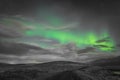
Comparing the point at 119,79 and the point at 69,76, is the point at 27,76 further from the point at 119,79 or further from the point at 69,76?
the point at 119,79

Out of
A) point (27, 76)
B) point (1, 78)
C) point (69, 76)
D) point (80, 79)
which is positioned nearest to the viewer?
point (80, 79)

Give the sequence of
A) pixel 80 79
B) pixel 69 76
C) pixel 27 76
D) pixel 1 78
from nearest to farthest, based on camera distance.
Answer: pixel 80 79 → pixel 69 76 → pixel 1 78 → pixel 27 76

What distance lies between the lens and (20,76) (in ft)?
383

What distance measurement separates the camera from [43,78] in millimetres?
118625

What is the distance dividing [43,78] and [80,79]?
31.5 metres

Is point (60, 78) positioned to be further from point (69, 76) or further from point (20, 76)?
point (20, 76)

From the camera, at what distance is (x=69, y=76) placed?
334 ft

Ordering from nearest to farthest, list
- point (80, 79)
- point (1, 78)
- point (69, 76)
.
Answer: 1. point (80, 79)
2. point (69, 76)
3. point (1, 78)

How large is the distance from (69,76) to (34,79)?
25.7m

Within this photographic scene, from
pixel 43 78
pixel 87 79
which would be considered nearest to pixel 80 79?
pixel 87 79

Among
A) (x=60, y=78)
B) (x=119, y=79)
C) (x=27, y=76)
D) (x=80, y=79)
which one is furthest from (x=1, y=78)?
(x=119, y=79)

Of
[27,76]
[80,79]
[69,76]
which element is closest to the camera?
[80,79]

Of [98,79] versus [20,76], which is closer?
[98,79]

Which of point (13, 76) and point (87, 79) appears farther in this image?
point (13, 76)
